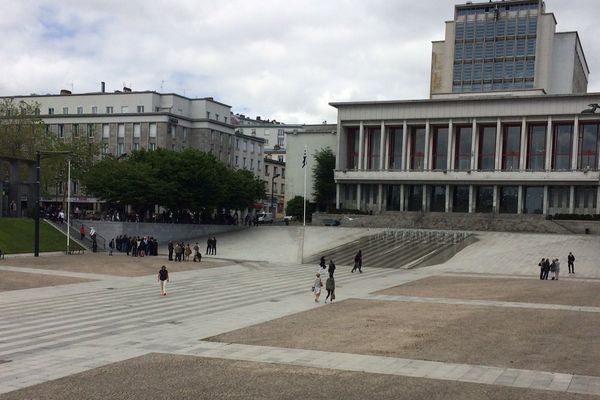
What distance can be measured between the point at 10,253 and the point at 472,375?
1690 inches

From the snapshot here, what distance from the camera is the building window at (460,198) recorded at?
83.0m

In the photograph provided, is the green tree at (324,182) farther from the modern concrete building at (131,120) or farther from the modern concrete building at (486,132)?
the modern concrete building at (131,120)

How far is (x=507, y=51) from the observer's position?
94.5 metres

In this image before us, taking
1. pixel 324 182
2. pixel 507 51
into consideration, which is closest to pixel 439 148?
pixel 324 182

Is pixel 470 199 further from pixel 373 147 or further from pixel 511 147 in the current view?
pixel 373 147

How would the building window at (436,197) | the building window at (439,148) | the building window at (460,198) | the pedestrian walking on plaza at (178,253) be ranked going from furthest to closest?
the building window at (439,148) → the building window at (436,197) → the building window at (460,198) → the pedestrian walking on plaza at (178,253)

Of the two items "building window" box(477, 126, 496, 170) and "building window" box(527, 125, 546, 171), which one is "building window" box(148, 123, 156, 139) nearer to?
"building window" box(477, 126, 496, 170)

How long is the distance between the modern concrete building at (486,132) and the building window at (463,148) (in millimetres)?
137

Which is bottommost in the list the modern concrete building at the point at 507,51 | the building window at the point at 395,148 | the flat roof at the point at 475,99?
the building window at the point at 395,148

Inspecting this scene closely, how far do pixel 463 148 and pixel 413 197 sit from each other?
9.58 metres

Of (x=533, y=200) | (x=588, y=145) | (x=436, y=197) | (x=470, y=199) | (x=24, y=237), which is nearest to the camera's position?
(x=24, y=237)

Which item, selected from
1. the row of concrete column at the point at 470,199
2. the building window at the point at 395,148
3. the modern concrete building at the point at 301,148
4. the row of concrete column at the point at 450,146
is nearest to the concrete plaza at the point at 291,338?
the row of concrete column at the point at 470,199

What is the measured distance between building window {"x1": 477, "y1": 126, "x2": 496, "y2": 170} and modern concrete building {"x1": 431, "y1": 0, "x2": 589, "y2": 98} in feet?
36.8

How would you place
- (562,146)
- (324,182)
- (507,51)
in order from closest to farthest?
1. (562,146)
2. (324,182)
3. (507,51)
